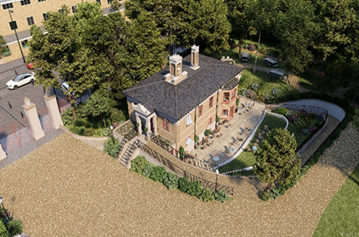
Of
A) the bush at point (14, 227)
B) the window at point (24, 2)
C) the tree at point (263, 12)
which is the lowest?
the bush at point (14, 227)

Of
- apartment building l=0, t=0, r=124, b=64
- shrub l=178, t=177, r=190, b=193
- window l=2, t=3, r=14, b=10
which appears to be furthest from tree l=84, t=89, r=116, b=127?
window l=2, t=3, r=14, b=10

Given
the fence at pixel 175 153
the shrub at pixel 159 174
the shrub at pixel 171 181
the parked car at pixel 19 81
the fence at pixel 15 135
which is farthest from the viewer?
the parked car at pixel 19 81

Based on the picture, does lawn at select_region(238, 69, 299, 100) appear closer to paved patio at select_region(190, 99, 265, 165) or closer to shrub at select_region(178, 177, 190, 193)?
paved patio at select_region(190, 99, 265, 165)

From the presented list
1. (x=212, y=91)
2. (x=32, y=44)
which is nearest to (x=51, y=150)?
(x=32, y=44)

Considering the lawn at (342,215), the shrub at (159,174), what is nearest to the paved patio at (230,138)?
Result: the shrub at (159,174)

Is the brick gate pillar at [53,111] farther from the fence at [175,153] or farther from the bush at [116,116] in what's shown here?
the fence at [175,153]

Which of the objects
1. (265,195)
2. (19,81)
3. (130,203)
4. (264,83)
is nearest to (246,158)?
(265,195)
